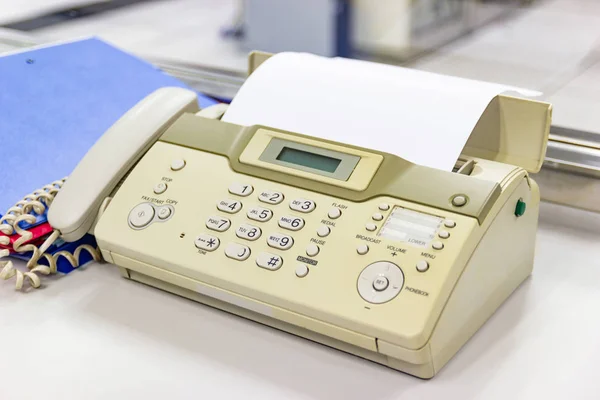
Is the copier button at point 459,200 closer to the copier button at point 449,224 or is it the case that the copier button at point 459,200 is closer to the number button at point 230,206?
the copier button at point 449,224

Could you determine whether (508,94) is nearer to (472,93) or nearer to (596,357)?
(472,93)

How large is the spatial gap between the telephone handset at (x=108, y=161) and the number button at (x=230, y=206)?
0.13m

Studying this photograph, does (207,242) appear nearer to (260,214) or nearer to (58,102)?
(260,214)

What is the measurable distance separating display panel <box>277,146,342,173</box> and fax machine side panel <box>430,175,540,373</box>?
143 mm

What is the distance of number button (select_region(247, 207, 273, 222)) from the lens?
0.55 metres

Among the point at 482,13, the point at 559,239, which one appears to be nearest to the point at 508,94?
the point at 559,239

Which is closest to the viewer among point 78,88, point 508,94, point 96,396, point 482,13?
point 96,396

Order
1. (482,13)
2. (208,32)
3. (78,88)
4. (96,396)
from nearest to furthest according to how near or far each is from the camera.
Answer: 1. (96,396)
2. (78,88)
3. (208,32)
4. (482,13)

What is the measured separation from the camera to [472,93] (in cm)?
58

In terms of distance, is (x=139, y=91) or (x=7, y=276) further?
(x=139, y=91)

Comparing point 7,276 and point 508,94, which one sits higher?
point 508,94

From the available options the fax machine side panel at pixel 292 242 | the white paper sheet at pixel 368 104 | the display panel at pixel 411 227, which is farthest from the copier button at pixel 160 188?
the display panel at pixel 411 227

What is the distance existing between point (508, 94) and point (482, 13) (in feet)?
6.00

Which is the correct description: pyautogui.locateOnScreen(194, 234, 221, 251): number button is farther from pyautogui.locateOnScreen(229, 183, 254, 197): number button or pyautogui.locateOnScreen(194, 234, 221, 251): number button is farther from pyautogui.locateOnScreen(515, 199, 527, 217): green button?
pyautogui.locateOnScreen(515, 199, 527, 217): green button
